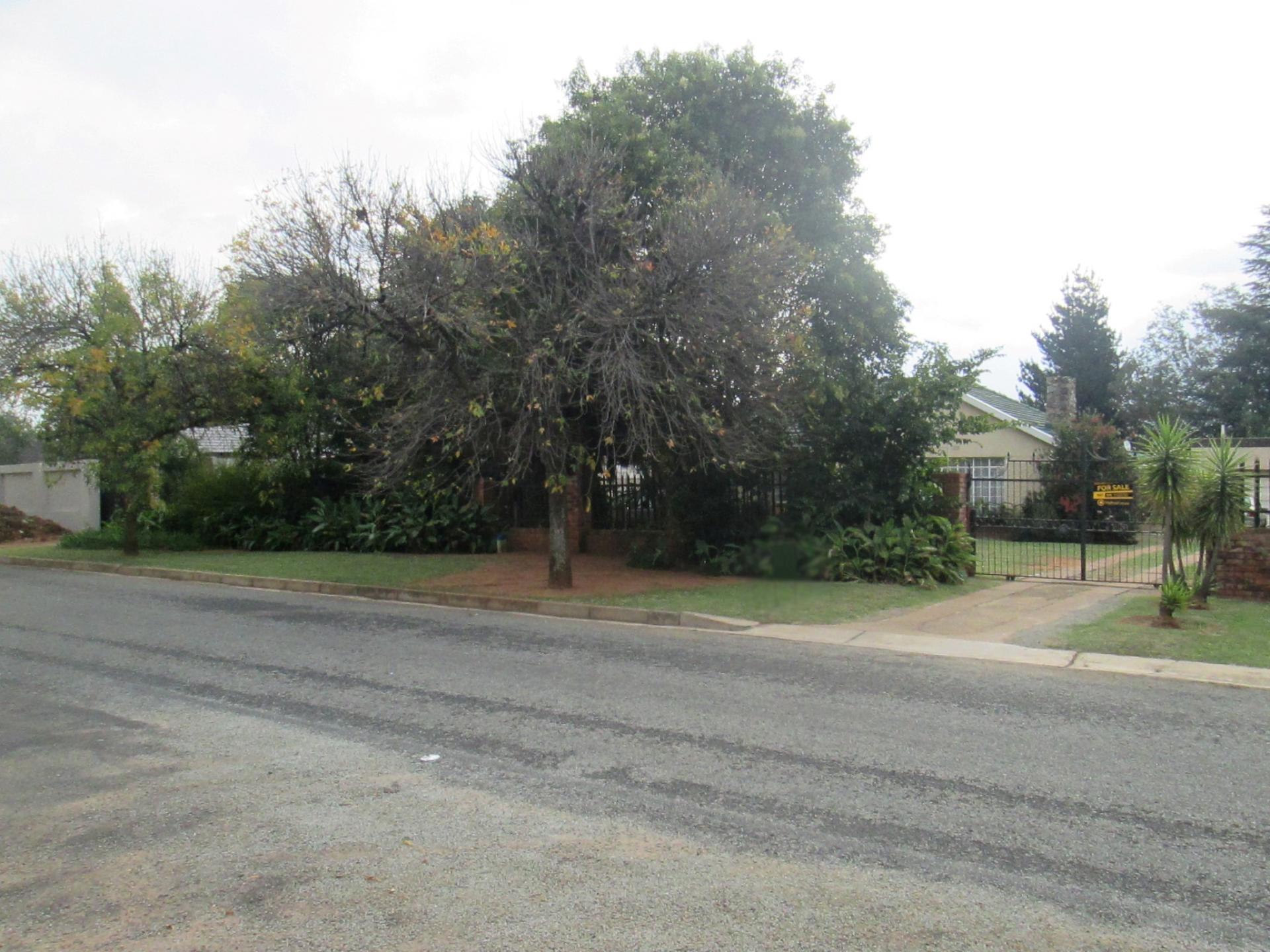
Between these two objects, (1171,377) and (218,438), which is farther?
(1171,377)

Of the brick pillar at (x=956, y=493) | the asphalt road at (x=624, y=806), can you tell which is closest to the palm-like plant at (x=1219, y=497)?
the asphalt road at (x=624, y=806)

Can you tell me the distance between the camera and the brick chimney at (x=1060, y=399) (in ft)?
106

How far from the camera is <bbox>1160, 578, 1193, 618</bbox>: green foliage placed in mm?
11055

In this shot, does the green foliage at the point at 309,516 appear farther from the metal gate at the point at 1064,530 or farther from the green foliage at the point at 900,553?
the metal gate at the point at 1064,530

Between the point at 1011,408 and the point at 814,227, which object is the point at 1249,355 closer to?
the point at 1011,408

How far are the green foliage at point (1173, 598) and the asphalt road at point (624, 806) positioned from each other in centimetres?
290

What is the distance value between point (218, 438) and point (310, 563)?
11006mm

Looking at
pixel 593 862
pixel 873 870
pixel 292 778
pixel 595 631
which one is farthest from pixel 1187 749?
pixel 595 631

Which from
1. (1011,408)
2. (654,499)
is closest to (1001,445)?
(1011,408)

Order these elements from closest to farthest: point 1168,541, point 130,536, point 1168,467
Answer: point 1168,467, point 1168,541, point 130,536

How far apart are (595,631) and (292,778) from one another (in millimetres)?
5760

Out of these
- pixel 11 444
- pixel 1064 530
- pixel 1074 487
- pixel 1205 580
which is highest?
pixel 11 444

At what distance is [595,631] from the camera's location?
1134 centimetres

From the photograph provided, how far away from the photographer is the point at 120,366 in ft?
62.3
